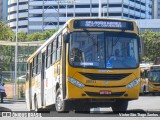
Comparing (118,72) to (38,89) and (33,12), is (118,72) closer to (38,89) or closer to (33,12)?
(38,89)

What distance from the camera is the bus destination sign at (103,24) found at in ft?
51.9

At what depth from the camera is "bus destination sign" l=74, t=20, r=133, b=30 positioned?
51.9 ft

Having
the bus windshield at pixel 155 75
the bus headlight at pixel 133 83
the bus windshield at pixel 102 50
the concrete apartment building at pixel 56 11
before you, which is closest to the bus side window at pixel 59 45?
the bus windshield at pixel 102 50

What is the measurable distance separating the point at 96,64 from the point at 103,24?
1.51 m

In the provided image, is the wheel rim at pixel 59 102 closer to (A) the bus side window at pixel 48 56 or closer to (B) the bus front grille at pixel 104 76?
(B) the bus front grille at pixel 104 76

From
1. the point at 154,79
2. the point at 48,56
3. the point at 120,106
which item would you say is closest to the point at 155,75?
the point at 154,79

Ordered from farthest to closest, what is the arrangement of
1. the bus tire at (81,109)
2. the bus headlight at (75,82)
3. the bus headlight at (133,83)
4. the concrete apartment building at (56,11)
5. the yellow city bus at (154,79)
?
the concrete apartment building at (56,11) < the yellow city bus at (154,79) < the bus tire at (81,109) < the bus headlight at (133,83) < the bus headlight at (75,82)

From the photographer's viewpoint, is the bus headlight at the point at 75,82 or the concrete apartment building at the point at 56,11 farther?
the concrete apartment building at the point at 56,11

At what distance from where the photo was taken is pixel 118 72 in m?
15.5

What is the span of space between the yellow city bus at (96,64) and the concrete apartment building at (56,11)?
10609cm

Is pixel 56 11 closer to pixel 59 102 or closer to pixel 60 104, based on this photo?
pixel 59 102

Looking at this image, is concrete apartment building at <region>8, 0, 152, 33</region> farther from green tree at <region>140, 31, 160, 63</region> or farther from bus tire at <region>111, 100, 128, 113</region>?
bus tire at <region>111, 100, 128, 113</region>

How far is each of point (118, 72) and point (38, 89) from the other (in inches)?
233

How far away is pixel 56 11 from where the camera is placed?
414 feet
